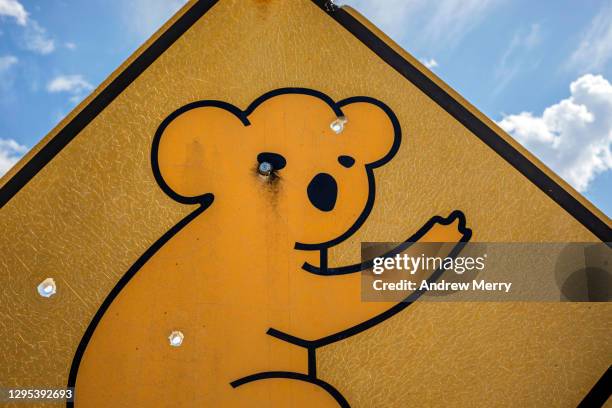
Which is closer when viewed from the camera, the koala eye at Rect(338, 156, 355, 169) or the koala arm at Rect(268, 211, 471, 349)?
the koala arm at Rect(268, 211, 471, 349)

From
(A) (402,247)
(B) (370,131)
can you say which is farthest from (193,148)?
(A) (402,247)

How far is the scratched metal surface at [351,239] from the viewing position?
282 centimetres

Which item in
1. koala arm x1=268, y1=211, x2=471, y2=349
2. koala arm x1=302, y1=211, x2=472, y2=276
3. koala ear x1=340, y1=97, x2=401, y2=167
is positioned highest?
koala ear x1=340, y1=97, x2=401, y2=167

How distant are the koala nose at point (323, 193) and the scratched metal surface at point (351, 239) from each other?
9.3 inches

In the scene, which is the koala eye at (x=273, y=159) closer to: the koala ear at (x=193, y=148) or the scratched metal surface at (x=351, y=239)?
the koala ear at (x=193, y=148)

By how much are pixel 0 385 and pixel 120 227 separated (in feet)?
3.35

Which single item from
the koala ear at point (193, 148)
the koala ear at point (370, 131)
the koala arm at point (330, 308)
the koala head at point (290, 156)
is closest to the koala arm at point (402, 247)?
the koala arm at point (330, 308)

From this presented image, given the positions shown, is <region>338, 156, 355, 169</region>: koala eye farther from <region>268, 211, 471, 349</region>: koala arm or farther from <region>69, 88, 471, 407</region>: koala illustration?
<region>268, 211, 471, 349</region>: koala arm

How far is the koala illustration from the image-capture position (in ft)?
9.18

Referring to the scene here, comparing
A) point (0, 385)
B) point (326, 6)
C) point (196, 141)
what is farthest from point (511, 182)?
point (0, 385)

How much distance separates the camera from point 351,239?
292 centimetres

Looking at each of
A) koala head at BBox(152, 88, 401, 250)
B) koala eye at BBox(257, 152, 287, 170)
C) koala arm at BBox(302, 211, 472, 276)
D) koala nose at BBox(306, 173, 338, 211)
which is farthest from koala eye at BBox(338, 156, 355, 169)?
koala arm at BBox(302, 211, 472, 276)

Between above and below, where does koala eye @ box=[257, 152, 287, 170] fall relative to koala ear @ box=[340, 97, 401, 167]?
below

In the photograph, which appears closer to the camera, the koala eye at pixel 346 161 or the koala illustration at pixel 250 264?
the koala illustration at pixel 250 264
